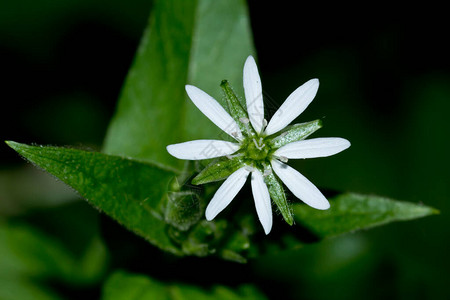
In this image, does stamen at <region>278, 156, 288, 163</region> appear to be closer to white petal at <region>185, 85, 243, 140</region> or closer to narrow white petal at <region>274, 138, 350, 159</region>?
narrow white petal at <region>274, 138, 350, 159</region>

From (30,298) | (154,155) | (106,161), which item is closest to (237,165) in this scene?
(106,161)

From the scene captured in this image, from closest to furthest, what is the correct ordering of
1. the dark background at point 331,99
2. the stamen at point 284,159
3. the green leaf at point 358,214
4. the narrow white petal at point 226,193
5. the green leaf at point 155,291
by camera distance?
the narrow white petal at point 226,193, the stamen at point 284,159, the green leaf at point 358,214, the green leaf at point 155,291, the dark background at point 331,99

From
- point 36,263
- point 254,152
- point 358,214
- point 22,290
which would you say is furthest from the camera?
point 36,263

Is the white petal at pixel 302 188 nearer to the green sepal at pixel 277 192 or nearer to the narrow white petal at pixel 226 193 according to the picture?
the green sepal at pixel 277 192

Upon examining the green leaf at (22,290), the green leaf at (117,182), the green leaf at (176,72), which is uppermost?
the green leaf at (176,72)

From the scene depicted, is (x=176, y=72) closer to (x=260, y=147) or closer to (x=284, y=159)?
(x=260, y=147)

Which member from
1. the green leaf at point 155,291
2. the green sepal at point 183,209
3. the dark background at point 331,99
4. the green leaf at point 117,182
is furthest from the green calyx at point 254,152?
the dark background at point 331,99

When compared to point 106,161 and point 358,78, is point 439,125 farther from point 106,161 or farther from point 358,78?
point 106,161

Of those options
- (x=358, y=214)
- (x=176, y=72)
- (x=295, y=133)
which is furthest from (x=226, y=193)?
(x=176, y=72)
